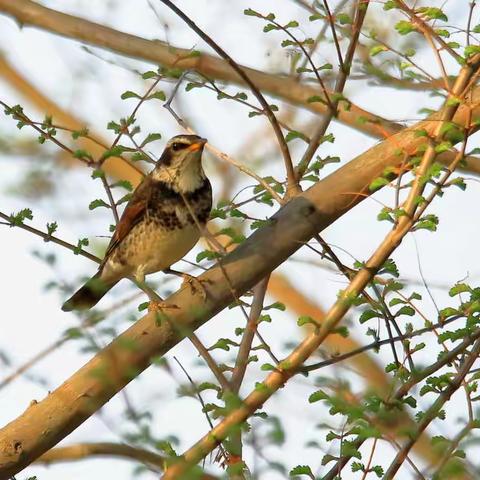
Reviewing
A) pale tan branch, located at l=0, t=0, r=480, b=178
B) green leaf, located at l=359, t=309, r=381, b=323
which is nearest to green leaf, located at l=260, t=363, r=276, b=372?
green leaf, located at l=359, t=309, r=381, b=323

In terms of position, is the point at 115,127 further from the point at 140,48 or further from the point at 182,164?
the point at 140,48

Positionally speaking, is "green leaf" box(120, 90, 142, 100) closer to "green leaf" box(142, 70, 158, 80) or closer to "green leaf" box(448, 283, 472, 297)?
"green leaf" box(142, 70, 158, 80)

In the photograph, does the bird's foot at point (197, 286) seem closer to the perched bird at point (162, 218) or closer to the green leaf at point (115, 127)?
the green leaf at point (115, 127)

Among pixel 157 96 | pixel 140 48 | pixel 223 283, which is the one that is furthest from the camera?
pixel 140 48

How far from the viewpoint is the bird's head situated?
690 centimetres

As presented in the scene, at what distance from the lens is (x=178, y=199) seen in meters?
6.85

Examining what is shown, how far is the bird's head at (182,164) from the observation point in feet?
22.6

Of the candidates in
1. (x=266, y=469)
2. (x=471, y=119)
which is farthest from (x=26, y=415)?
(x=471, y=119)

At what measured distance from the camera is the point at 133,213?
277 inches

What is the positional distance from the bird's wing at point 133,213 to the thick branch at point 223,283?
5.33 ft

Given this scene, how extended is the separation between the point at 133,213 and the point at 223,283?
6.71 ft

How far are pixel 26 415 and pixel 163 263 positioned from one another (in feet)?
7.10

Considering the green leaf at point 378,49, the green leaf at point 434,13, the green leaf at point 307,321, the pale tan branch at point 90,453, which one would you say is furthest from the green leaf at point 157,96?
the pale tan branch at point 90,453

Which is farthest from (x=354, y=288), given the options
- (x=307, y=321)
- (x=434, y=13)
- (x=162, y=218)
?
(x=162, y=218)
